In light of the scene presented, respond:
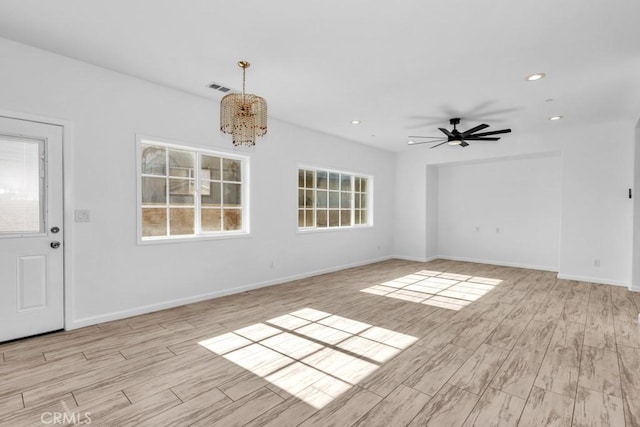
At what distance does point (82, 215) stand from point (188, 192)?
1245mm

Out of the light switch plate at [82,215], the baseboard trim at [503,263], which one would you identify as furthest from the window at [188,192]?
the baseboard trim at [503,263]

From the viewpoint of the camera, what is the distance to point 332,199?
6793mm

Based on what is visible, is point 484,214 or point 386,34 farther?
point 484,214

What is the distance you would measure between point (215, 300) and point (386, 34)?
3.79 meters

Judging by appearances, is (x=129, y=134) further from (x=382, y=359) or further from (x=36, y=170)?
Answer: (x=382, y=359)

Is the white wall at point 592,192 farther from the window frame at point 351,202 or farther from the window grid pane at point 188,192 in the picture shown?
the window grid pane at point 188,192

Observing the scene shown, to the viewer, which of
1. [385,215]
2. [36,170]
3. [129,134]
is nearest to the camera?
[36,170]

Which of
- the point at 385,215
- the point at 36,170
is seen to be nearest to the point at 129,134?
the point at 36,170

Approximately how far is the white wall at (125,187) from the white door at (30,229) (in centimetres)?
13

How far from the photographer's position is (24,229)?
10.1ft

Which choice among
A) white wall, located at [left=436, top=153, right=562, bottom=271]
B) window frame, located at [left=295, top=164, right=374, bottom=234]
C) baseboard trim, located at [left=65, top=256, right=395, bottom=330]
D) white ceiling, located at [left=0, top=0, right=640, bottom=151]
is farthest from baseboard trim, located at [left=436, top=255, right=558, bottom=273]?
baseboard trim, located at [left=65, top=256, right=395, bottom=330]

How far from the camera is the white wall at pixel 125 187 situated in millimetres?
3221

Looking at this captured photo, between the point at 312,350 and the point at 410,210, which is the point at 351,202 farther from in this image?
the point at 312,350

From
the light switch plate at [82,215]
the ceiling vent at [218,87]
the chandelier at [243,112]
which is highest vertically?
the ceiling vent at [218,87]
